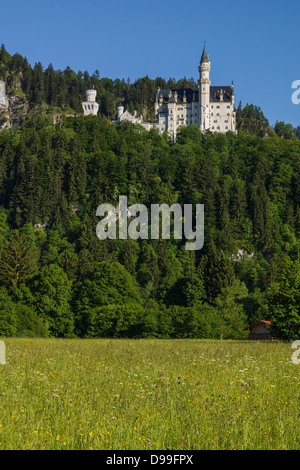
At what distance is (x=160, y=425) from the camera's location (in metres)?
11.5

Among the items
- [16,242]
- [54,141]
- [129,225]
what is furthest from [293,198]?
[16,242]

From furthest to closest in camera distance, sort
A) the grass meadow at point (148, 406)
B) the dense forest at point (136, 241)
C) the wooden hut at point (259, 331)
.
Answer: the wooden hut at point (259, 331) < the dense forest at point (136, 241) < the grass meadow at point (148, 406)

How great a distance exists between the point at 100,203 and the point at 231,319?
7404 cm

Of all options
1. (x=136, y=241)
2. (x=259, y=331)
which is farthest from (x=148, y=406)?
(x=136, y=241)

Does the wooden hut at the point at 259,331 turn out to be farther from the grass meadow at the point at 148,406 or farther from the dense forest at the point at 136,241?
the grass meadow at the point at 148,406

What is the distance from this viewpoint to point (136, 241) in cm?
13988

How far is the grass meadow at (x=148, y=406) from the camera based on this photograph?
10.6m

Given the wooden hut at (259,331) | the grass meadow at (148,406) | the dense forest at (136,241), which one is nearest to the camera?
the grass meadow at (148,406)

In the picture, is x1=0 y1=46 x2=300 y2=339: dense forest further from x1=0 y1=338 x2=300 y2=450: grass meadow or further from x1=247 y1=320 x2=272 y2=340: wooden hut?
x1=0 y1=338 x2=300 y2=450: grass meadow

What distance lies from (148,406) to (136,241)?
417 ft

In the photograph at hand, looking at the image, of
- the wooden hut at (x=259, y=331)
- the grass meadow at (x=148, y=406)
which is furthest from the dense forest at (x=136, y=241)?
the grass meadow at (x=148, y=406)

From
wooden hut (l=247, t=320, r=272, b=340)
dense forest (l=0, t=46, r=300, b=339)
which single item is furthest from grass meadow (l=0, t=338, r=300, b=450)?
wooden hut (l=247, t=320, r=272, b=340)

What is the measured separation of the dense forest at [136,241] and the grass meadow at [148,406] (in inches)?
1912

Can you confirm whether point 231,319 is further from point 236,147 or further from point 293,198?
point 236,147
